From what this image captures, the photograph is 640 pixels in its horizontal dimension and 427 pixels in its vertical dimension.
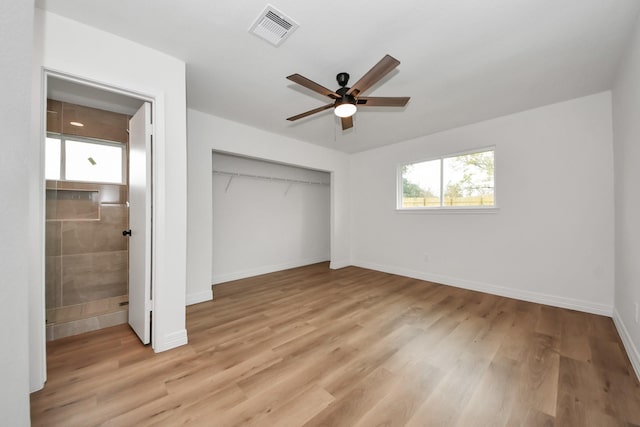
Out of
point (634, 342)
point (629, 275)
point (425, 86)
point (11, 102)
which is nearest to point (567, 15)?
point (425, 86)

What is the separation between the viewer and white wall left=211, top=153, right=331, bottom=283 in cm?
408

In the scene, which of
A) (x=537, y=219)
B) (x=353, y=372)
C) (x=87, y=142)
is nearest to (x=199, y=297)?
(x=87, y=142)

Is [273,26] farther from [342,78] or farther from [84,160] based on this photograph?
[84,160]

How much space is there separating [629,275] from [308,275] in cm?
381

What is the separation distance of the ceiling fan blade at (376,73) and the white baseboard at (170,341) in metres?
2.63

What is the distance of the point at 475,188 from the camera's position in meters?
3.72

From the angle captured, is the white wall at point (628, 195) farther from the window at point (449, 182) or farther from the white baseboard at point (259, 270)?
the white baseboard at point (259, 270)

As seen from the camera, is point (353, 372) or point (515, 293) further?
point (515, 293)

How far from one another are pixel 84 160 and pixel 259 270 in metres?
2.89

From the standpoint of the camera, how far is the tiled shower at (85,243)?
7.84ft

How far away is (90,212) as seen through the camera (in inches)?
103

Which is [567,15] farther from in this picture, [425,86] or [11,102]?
[11,102]

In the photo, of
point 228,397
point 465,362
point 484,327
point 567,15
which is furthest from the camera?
point 484,327

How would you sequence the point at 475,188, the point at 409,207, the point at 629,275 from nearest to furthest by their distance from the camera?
the point at 629,275
the point at 475,188
the point at 409,207
